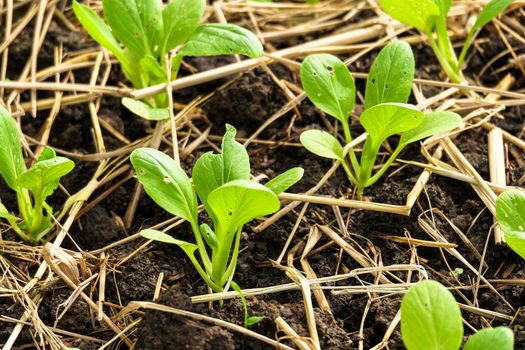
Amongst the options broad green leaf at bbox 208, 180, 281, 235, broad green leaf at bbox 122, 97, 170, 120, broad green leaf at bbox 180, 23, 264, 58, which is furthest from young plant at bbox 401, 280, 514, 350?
broad green leaf at bbox 122, 97, 170, 120

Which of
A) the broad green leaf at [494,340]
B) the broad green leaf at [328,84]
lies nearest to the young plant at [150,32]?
the broad green leaf at [328,84]

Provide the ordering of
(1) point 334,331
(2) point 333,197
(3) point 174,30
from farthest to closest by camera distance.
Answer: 1. (3) point 174,30
2. (2) point 333,197
3. (1) point 334,331

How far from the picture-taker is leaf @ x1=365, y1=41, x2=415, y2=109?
168 cm

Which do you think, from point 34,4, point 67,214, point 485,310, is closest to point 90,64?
point 34,4

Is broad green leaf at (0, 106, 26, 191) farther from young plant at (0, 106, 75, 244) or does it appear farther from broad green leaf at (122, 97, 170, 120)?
broad green leaf at (122, 97, 170, 120)

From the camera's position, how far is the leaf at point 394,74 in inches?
66.0

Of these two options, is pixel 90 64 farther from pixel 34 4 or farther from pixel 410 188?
pixel 410 188

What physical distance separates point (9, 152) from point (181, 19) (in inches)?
21.2

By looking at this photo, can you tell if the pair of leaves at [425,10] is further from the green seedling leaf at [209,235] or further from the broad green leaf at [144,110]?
the green seedling leaf at [209,235]

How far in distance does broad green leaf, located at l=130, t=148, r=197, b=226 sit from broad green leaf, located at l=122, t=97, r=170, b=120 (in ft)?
0.97

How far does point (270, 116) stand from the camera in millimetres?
1903

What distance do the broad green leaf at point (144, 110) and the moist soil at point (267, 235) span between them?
4.3 inches

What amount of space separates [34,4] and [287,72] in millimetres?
743

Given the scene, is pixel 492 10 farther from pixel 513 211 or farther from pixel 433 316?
pixel 433 316
